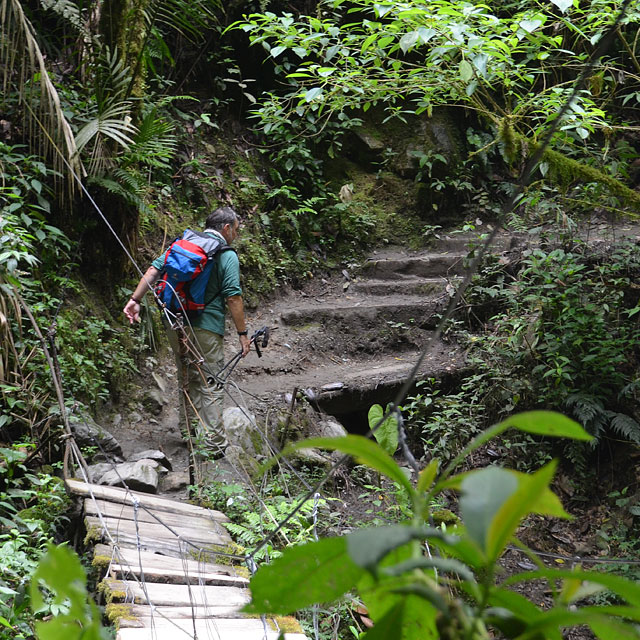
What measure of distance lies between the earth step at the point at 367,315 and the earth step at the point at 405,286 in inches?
13.3

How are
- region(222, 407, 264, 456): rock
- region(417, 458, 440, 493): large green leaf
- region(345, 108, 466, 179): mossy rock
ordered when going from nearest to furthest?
region(417, 458, 440, 493): large green leaf → region(222, 407, 264, 456): rock → region(345, 108, 466, 179): mossy rock

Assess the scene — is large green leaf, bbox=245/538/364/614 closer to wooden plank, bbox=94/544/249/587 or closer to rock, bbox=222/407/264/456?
wooden plank, bbox=94/544/249/587

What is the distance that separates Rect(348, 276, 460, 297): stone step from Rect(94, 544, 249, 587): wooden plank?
5.44 metres

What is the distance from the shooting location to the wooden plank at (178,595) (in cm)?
230

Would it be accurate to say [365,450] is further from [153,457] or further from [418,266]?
[418,266]

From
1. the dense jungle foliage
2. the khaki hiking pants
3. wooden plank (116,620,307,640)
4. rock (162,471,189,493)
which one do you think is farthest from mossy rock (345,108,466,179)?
wooden plank (116,620,307,640)

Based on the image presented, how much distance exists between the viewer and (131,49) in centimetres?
555

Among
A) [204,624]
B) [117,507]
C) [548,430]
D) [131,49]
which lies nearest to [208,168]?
[131,49]

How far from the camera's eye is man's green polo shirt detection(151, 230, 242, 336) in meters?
4.54

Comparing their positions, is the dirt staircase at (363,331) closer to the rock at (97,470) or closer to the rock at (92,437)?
the rock at (92,437)

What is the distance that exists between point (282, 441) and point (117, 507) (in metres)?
1.99

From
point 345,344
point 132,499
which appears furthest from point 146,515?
point 345,344

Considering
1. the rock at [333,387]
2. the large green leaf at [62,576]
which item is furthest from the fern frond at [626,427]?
the large green leaf at [62,576]

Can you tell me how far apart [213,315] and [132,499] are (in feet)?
5.63
